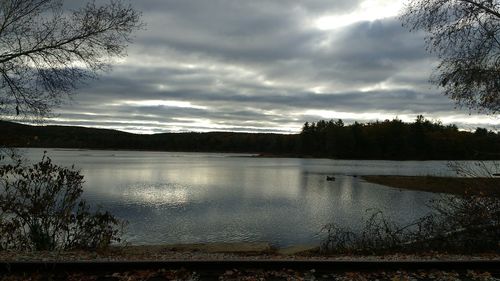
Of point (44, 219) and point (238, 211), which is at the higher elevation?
point (44, 219)

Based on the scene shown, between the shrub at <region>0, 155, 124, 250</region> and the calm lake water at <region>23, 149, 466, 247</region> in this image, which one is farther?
the calm lake water at <region>23, 149, 466, 247</region>

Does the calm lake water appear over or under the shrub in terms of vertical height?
under

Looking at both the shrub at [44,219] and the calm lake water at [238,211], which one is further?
the calm lake water at [238,211]

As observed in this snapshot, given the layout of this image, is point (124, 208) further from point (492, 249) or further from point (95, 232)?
point (492, 249)

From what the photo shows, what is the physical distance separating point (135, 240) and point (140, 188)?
70.8ft

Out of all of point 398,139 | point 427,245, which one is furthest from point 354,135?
point 427,245

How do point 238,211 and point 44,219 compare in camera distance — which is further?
point 238,211

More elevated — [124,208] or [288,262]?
[288,262]

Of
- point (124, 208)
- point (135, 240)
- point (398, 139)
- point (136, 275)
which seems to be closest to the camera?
Answer: point (136, 275)

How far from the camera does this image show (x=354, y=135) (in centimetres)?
15100

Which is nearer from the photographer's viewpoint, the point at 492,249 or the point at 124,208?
the point at 492,249

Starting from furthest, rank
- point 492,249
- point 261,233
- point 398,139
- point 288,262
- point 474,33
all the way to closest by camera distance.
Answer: point 398,139 < point 261,233 < point 474,33 < point 492,249 < point 288,262

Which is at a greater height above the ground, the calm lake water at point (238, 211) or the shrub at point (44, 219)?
the shrub at point (44, 219)

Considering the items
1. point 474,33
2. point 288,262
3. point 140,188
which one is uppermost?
point 474,33
